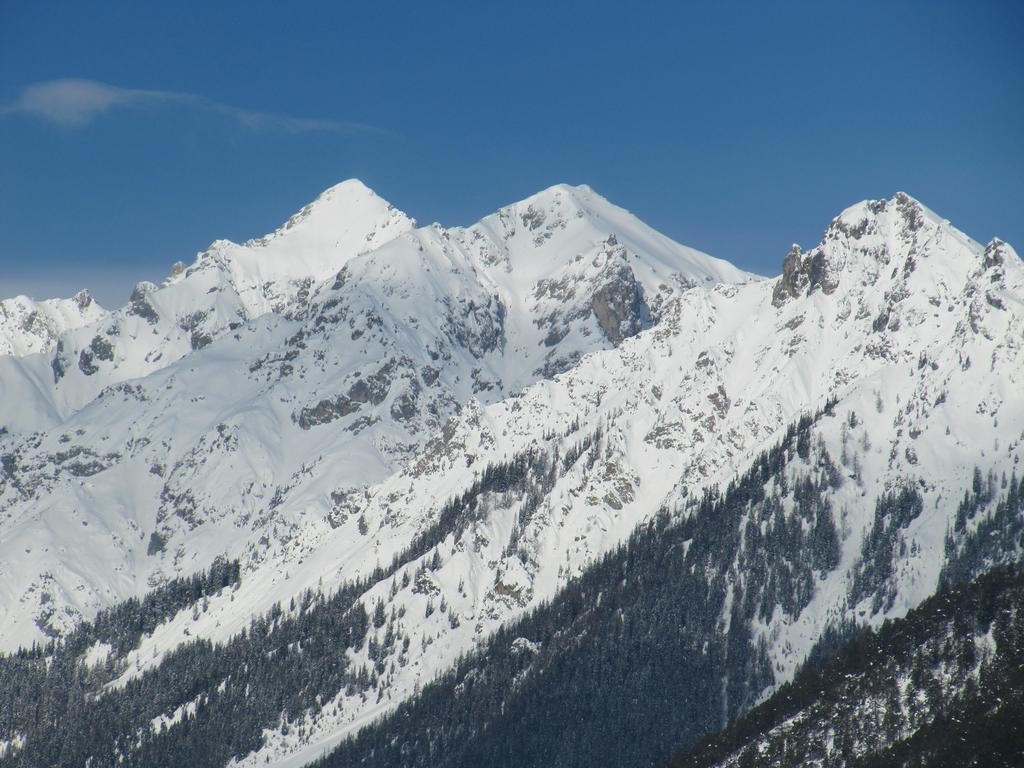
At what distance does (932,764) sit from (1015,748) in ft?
36.2

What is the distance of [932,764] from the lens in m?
196

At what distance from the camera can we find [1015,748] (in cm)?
18862
